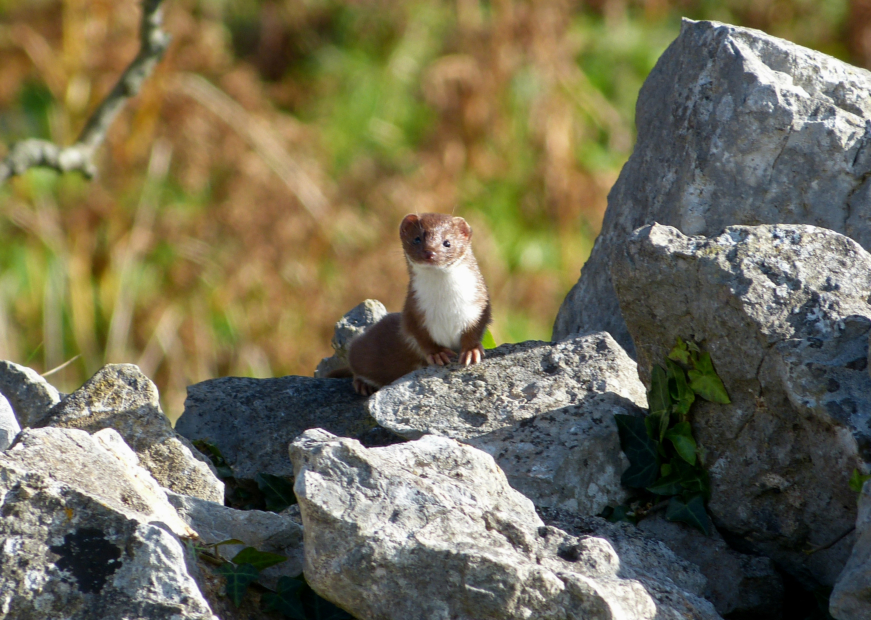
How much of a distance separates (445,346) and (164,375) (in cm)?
749

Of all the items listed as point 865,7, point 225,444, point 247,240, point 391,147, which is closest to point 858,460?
point 225,444

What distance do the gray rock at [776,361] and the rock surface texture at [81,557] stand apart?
176 centimetres

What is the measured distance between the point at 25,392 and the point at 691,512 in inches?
109

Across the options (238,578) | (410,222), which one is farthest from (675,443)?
(410,222)

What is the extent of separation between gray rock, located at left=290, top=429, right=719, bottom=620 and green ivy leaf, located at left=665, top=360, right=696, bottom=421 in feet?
2.19

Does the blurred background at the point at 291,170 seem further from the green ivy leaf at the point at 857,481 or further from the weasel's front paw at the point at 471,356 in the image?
the green ivy leaf at the point at 857,481

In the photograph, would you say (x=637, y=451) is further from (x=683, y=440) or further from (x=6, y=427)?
(x=6, y=427)

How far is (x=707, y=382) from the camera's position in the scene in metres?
3.13

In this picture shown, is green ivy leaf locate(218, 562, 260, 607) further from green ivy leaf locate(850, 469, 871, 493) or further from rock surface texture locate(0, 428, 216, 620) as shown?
green ivy leaf locate(850, 469, 871, 493)

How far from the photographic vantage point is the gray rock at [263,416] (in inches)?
158

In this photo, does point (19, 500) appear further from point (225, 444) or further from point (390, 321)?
point (390, 321)

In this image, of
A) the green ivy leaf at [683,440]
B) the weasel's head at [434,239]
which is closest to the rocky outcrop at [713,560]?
the green ivy leaf at [683,440]

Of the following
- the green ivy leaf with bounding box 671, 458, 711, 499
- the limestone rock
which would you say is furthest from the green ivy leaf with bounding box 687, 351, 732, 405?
the limestone rock

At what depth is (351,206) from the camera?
40.9 ft
